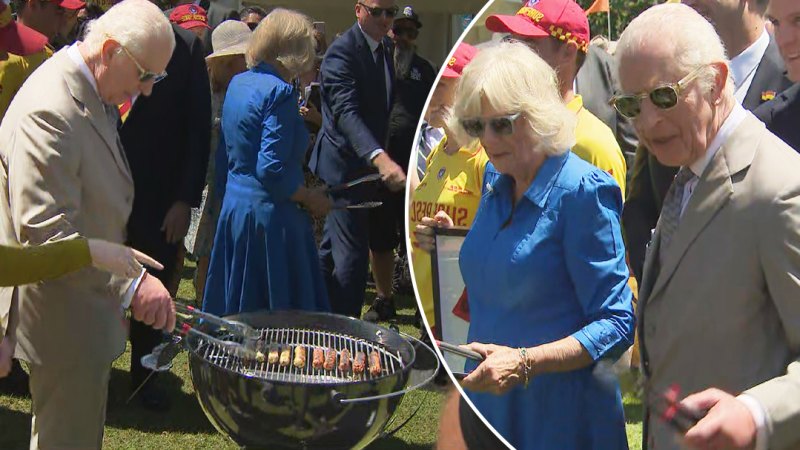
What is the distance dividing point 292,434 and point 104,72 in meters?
1.08

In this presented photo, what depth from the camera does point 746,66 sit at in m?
1.35

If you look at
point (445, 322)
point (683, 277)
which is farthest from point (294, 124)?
point (683, 277)

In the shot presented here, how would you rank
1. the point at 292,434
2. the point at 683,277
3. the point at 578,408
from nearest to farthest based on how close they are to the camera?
the point at 683,277 < the point at 578,408 < the point at 292,434

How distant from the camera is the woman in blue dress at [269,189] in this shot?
4043 mm

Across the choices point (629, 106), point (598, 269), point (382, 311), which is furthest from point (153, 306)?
point (382, 311)

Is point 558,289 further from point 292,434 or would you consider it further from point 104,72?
point 104,72

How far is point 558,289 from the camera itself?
164 cm

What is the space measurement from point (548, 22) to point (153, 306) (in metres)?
1.52

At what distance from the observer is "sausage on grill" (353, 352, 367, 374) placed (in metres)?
2.94

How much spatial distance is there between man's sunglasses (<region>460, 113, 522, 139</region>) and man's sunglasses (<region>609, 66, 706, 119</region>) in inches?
9.3

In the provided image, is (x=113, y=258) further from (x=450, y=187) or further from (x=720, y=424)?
(x=720, y=424)

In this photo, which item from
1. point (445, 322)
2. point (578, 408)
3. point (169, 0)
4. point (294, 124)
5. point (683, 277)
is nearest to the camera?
point (683, 277)

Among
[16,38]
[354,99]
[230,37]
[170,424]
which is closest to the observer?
[354,99]

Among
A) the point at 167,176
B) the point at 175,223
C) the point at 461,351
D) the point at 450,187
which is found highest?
the point at 450,187
